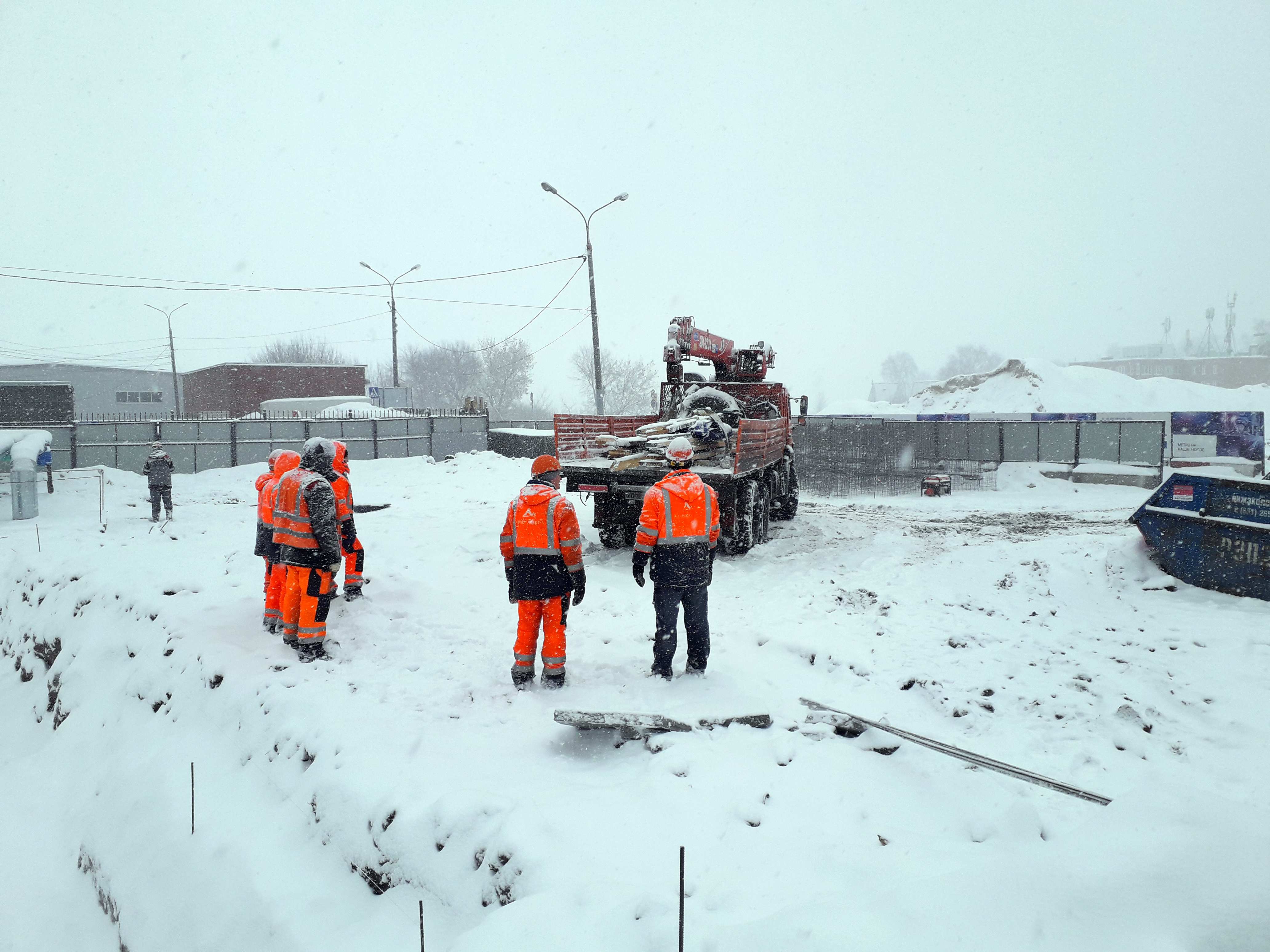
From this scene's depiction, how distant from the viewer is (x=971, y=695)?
5.41 metres

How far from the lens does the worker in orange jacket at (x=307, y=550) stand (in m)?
5.56

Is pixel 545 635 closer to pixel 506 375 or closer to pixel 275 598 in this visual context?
pixel 275 598

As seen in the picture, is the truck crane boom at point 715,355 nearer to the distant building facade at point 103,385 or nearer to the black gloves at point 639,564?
the black gloves at point 639,564

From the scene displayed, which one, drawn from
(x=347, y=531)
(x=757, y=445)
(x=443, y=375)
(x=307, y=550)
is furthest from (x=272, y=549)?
(x=443, y=375)

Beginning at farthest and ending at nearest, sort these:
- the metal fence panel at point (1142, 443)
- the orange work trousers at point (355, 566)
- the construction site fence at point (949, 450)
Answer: the construction site fence at point (949, 450), the metal fence panel at point (1142, 443), the orange work trousers at point (355, 566)

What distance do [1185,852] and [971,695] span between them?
3066mm

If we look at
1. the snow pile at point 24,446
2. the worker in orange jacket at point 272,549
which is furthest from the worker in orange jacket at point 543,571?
the snow pile at point 24,446

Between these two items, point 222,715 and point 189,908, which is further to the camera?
point 222,715

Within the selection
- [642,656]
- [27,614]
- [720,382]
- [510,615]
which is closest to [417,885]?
[642,656]

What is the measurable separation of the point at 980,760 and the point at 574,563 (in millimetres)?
2916

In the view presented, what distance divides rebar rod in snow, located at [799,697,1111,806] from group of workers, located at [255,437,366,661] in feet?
13.1

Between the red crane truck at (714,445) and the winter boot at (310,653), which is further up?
the red crane truck at (714,445)

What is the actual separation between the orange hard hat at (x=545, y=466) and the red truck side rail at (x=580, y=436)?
3840 mm

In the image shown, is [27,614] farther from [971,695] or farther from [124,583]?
[971,695]
